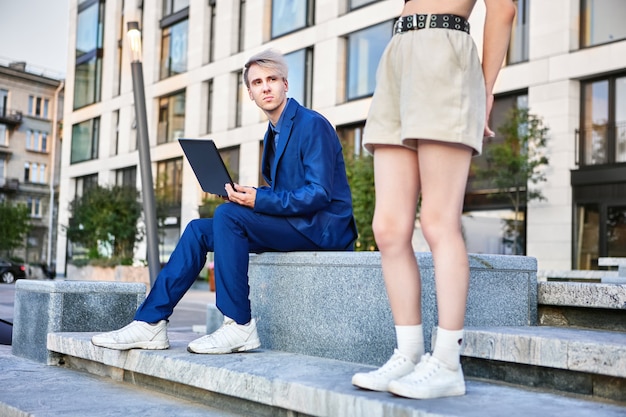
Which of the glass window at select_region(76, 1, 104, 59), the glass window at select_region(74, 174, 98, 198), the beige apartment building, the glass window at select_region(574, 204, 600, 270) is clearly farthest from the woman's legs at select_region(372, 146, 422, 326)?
the glass window at select_region(76, 1, 104, 59)

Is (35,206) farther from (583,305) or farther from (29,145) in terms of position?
(583,305)

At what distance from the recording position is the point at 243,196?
407 centimetres

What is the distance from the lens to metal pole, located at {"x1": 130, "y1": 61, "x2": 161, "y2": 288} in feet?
33.9

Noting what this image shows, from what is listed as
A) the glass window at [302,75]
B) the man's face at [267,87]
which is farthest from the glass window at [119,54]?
the man's face at [267,87]

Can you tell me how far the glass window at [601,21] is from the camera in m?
20.6

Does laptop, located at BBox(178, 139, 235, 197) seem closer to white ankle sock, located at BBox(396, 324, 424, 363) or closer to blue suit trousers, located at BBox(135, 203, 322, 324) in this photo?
blue suit trousers, located at BBox(135, 203, 322, 324)

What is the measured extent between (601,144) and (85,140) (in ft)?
99.7

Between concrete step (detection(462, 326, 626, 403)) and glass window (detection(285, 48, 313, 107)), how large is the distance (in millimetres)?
26187

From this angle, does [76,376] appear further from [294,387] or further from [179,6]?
[179,6]

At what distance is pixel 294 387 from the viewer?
3.06m

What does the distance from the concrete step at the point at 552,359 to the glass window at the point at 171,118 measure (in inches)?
1321

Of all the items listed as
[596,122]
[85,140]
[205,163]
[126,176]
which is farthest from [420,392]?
[85,140]

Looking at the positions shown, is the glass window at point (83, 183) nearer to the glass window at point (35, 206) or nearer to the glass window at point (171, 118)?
the glass window at point (171, 118)

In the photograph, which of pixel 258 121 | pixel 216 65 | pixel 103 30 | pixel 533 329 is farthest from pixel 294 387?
pixel 103 30
